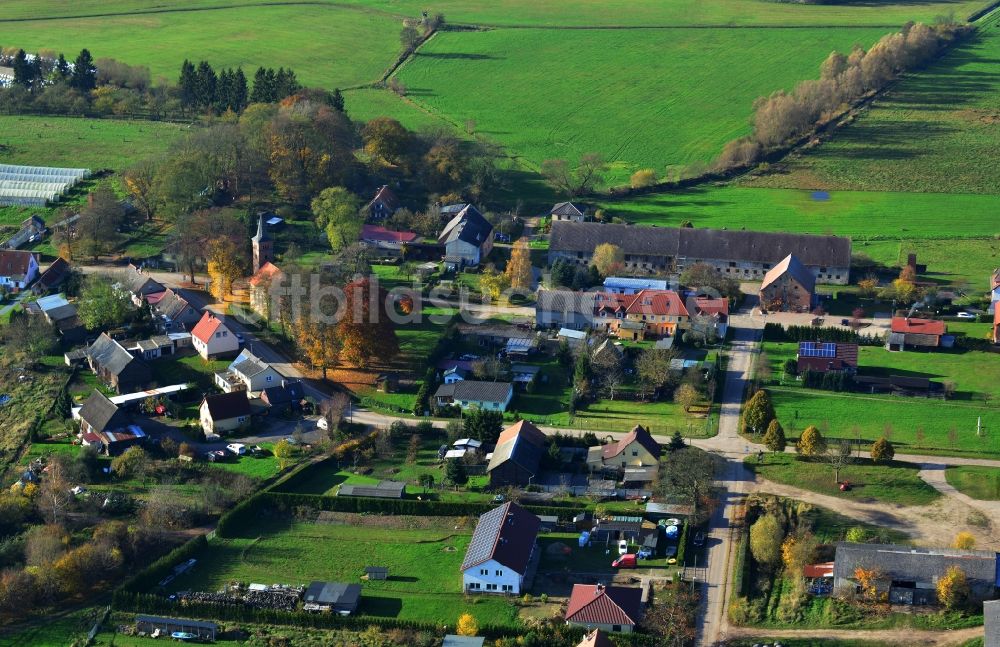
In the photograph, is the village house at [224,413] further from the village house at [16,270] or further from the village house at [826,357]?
the village house at [826,357]

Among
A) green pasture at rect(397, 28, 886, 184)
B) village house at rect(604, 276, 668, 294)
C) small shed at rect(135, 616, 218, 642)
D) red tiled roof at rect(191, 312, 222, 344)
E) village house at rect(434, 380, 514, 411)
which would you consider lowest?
small shed at rect(135, 616, 218, 642)

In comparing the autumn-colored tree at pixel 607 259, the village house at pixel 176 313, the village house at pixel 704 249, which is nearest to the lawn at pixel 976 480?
the village house at pixel 704 249

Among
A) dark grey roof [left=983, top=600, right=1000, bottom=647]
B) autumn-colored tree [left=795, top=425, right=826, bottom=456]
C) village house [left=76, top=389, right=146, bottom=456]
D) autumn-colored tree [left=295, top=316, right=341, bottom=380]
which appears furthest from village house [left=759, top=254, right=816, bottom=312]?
village house [left=76, top=389, right=146, bottom=456]

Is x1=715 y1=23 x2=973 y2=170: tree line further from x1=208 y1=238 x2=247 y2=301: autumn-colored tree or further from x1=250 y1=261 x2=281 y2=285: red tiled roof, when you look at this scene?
x1=208 y1=238 x2=247 y2=301: autumn-colored tree

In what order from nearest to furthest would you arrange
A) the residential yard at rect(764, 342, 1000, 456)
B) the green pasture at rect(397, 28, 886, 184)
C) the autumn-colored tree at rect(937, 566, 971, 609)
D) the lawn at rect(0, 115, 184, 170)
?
the autumn-colored tree at rect(937, 566, 971, 609) < the residential yard at rect(764, 342, 1000, 456) < the lawn at rect(0, 115, 184, 170) < the green pasture at rect(397, 28, 886, 184)

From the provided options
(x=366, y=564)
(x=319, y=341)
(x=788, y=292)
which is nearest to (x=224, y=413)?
(x=319, y=341)
